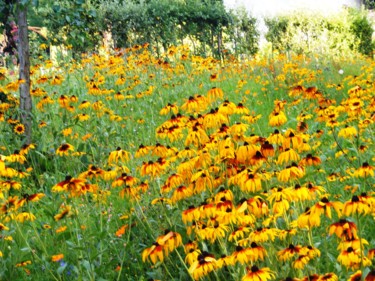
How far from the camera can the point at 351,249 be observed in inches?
76.9

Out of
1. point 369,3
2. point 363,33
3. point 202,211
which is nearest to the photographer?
point 202,211

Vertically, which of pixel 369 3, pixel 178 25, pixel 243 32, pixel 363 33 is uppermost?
pixel 178 25

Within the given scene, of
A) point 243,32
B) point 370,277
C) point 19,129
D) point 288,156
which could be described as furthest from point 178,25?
point 370,277

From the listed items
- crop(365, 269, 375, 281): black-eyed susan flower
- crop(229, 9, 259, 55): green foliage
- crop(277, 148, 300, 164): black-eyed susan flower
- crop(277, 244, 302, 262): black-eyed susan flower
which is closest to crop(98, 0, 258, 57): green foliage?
crop(229, 9, 259, 55): green foliage

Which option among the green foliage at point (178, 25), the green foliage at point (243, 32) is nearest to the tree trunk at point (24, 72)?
the green foliage at point (178, 25)

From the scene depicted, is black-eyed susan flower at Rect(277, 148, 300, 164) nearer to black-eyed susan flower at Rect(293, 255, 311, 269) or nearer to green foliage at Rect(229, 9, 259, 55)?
black-eyed susan flower at Rect(293, 255, 311, 269)

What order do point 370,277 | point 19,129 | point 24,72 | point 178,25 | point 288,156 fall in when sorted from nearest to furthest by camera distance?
point 370,277, point 288,156, point 19,129, point 24,72, point 178,25

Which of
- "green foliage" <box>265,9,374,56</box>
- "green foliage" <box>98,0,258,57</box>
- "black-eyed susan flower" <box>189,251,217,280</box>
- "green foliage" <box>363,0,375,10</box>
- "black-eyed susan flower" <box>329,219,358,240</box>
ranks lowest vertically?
"green foliage" <box>363,0,375,10</box>

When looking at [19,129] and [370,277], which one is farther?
[19,129]

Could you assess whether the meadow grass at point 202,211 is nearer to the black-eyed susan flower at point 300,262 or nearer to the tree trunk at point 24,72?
the black-eyed susan flower at point 300,262

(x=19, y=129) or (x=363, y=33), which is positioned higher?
(x=19, y=129)

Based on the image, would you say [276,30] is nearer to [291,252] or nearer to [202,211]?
[202,211]

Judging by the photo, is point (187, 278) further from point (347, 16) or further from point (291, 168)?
point (347, 16)

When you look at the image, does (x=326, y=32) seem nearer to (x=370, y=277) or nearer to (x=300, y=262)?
(x=300, y=262)
